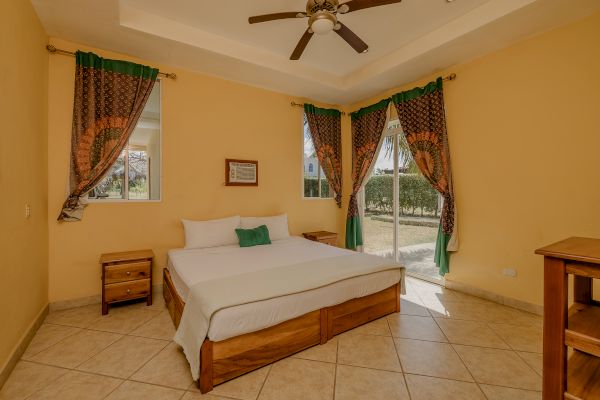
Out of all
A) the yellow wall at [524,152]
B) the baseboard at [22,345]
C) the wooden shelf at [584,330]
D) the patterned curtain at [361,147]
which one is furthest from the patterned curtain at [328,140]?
the baseboard at [22,345]

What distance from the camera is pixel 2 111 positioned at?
1778 millimetres

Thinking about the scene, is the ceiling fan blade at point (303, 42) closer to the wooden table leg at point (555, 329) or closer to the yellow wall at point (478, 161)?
the yellow wall at point (478, 161)

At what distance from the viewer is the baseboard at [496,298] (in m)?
2.76

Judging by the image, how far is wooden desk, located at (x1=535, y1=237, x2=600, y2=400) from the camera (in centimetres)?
106

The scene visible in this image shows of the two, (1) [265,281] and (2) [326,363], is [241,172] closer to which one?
(1) [265,281]

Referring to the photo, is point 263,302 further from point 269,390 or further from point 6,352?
point 6,352

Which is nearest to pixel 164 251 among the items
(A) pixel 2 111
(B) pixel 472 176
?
(A) pixel 2 111

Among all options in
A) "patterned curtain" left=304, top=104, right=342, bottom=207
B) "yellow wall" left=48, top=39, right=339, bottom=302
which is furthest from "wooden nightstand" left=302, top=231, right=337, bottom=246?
"patterned curtain" left=304, top=104, right=342, bottom=207

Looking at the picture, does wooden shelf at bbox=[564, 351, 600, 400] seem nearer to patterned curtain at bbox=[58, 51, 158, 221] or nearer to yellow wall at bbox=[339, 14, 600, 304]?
yellow wall at bbox=[339, 14, 600, 304]

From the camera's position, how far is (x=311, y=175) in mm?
4766

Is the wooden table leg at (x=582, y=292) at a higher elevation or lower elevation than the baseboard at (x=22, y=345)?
higher

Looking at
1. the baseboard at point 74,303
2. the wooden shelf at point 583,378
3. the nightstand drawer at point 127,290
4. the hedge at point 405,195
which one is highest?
the hedge at point 405,195

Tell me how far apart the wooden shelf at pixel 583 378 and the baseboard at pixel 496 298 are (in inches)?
71.5

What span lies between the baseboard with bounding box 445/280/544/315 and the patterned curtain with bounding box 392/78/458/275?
0.73ft
